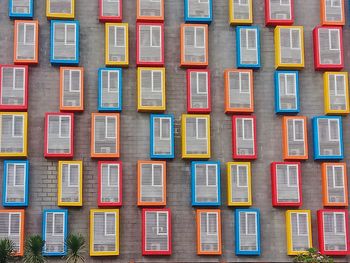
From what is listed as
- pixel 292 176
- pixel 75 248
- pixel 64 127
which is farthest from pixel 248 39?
pixel 75 248

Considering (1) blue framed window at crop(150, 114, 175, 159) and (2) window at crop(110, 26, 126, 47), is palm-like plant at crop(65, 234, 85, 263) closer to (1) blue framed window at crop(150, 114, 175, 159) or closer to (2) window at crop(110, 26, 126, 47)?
(1) blue framed window at crop(150, 114, 175, 159)

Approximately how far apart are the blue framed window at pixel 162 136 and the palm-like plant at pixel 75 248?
489cm

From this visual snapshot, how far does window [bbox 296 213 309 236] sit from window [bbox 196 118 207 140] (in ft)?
17.4

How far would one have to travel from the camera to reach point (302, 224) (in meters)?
33.2

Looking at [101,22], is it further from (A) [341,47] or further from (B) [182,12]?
(A) [341,47]

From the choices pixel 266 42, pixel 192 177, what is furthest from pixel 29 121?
pixel 266 42

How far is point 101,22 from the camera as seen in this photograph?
3478 centimetres

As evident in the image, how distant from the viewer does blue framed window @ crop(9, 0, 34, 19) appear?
112ft

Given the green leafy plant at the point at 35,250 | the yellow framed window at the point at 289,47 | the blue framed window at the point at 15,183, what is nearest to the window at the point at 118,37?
the blue framed window at the point at 15,183

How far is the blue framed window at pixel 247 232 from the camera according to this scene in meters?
32.7

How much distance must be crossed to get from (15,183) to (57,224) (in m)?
2.50

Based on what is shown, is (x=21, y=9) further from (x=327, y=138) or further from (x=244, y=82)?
(x=327, y=138)

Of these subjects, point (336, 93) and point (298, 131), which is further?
point (336, 93)

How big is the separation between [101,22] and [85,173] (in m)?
6.92
